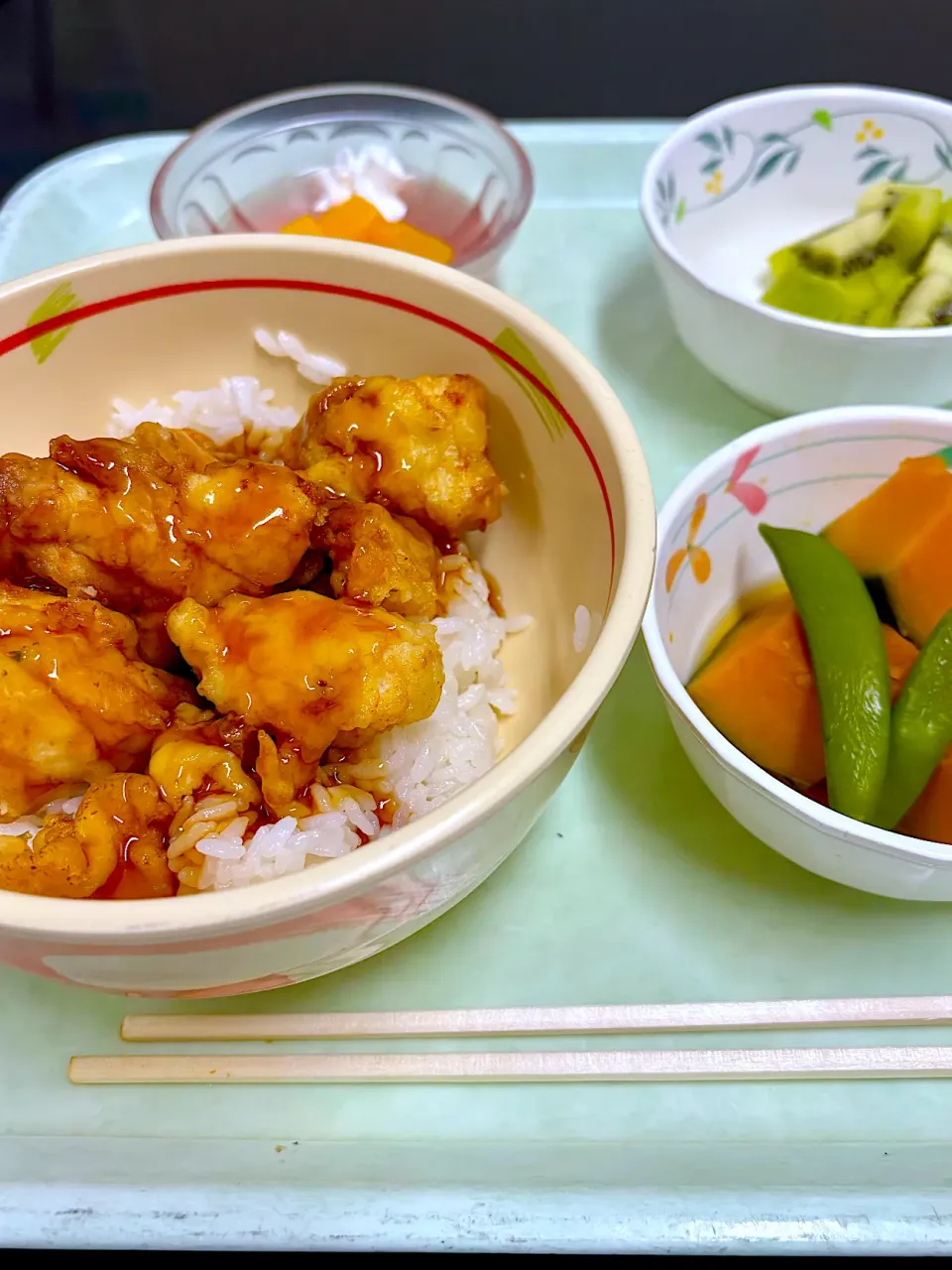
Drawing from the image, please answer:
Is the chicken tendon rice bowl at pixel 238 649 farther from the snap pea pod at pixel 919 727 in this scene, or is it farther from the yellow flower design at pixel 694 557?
the snap pea pod at pixel 919 727

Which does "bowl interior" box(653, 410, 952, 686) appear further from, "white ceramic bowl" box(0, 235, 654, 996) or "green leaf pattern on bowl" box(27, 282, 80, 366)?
"green leaf pattern on bowl" box(27, 282, 80, 366)

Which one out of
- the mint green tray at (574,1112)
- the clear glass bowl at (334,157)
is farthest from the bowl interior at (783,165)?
the mint green tray at (574,1112)

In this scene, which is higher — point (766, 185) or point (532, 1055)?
point (766, 185)

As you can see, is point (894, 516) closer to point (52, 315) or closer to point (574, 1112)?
point (574, 1112)

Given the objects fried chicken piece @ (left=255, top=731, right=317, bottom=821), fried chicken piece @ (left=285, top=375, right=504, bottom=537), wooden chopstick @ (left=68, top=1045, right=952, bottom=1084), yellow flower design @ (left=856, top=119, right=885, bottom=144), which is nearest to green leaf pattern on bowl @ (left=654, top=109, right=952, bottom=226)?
yellow flower design @ (left=856, top=119, right=885, bottom=144)

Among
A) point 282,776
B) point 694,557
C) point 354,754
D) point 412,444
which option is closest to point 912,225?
point 694,557

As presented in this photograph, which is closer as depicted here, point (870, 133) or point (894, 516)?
point (894, 516)
